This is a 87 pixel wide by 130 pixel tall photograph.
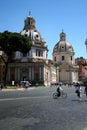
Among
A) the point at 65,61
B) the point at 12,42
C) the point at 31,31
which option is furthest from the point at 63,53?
the point at 12,42

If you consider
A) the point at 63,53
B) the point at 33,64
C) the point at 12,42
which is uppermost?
the point at 63,53

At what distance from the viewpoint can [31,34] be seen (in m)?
88.4

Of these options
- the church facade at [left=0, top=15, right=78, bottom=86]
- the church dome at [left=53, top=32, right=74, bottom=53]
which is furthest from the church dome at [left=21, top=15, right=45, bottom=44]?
the church dome at [left=53, top=32, right=74, bottom=53]

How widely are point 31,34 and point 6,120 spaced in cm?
7686

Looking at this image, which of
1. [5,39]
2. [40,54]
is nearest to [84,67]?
[40,54]

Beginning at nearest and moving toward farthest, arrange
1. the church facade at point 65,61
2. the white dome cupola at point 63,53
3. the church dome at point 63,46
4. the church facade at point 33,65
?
1. the church facade at point 33,65
2. the church facade at point 65,61
3. the white dome cupola at point 63,53
4. the church dome at point 63,46

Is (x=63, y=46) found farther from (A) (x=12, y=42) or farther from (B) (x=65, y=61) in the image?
(A) (x=12, y=42)

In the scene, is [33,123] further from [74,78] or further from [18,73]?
[74,78]

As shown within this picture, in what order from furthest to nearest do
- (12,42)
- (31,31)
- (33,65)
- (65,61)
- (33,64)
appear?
(65,61), (31,31), (33,64), (33,65), (12,42)

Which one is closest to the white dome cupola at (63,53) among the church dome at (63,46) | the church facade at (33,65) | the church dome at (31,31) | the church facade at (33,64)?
the church dome at (63,46)

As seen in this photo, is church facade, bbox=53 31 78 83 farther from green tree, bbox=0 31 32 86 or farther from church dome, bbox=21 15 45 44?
green tree, bbox=0 31 32 86

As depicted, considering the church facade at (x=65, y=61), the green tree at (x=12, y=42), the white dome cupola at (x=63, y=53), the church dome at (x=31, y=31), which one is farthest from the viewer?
the white dome cupola at (x=63, y=53)

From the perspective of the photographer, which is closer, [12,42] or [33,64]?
[12,42]

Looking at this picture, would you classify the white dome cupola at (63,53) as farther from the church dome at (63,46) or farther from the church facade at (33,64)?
the church facade at (33,64)
